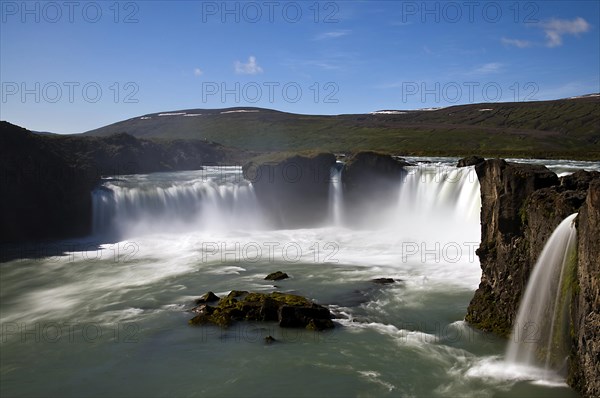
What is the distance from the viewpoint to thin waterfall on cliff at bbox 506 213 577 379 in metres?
14.0

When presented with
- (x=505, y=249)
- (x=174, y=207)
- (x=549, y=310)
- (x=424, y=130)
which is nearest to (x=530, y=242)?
(x=505, y=249)

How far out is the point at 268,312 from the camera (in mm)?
21031

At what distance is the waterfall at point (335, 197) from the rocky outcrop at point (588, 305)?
34317 millimetres

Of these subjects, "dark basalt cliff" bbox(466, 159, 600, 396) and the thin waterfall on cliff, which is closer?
"dark basalt cliff" bbox(466, 159, 600, 396)

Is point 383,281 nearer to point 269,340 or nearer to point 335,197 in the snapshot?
point 269,340

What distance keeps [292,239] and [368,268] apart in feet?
40.8

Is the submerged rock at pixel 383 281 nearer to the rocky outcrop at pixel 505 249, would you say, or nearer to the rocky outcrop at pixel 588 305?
the rocky outcrop at pixel 505 249

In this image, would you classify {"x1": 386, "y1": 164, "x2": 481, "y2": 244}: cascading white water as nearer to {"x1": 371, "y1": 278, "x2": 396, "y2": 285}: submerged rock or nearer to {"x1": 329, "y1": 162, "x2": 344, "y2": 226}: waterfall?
{"x1": 329, "y1": 162, "x2": 344, "y2": 226}: waterfall

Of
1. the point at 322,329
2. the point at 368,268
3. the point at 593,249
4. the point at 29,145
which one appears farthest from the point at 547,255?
the point at 29,145

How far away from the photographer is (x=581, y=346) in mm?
12875

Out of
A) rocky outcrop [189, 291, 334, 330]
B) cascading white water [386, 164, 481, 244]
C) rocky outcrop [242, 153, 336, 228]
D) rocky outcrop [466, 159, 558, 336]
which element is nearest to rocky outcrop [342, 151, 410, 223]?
cascading white water [386, 164, 481, 244]

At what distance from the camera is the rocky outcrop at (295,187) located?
48.0 m

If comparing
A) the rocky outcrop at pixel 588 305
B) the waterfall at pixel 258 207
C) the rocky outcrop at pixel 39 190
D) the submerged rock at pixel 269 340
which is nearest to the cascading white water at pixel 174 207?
the waterfall at pixel 258 207

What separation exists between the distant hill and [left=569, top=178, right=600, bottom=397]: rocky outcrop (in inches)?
3516
